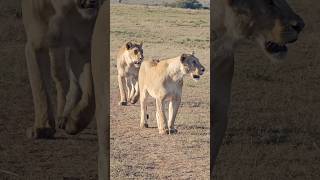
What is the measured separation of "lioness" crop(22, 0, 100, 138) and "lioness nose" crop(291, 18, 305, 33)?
1.32 metres

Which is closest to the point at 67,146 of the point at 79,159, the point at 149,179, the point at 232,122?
the point at 79,159

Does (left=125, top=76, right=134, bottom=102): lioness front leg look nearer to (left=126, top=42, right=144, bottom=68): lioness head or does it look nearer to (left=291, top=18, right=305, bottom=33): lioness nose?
(left=126, top=42, right=144, bottom=68): lioness head

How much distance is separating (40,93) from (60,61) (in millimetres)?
251

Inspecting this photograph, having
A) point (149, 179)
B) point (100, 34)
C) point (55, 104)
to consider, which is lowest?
point (149, 179)

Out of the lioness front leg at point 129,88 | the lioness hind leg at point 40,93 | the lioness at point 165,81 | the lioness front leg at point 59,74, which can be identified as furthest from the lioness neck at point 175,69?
the lioness hind leg at point 40,93

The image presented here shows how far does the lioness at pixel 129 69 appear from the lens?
6.84 metres

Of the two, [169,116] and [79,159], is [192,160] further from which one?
[79,159]

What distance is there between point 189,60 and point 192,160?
65 centimetres

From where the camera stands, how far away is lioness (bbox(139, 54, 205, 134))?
685 centimetres

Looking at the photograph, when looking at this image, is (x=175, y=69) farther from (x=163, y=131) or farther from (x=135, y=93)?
(x=163, y=131)

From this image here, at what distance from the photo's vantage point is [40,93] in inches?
278

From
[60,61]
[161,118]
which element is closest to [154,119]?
[161,118]

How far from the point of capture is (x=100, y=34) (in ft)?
22.7

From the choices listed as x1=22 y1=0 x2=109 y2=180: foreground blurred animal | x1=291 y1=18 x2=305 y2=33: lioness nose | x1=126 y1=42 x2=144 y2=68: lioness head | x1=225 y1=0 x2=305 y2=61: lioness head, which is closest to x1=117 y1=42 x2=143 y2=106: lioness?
x1=126 y1=42 x2=144 y2=68: lioness head
